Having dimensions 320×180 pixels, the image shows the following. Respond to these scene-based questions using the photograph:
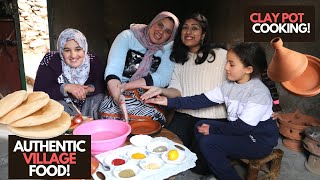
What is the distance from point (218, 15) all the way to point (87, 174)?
2.38m

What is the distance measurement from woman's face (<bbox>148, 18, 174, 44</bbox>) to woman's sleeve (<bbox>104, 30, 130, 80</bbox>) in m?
0.20

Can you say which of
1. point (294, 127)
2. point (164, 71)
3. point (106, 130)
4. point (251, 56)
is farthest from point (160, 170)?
point (294, 127)

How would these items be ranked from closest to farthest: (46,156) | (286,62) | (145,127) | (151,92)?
1. (286,62)
2. (46,156)
3. (145,127)
4. (151,92)

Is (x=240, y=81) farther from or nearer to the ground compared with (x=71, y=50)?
nearer to the ground

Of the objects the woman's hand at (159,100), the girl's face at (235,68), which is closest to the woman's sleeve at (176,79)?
the woman's hand at (159,100)

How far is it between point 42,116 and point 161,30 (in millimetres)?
1540

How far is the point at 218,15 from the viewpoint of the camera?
3.24m

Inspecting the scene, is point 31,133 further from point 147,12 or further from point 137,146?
point 147,12

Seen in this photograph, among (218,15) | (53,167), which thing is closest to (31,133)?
Result: (53,167)

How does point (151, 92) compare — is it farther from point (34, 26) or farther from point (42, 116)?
point (34, 26)

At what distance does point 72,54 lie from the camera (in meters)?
2.39

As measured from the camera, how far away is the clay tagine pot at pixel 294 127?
2.89 meters

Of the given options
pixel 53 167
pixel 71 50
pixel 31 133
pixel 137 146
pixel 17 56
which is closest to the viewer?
pixel 31 133

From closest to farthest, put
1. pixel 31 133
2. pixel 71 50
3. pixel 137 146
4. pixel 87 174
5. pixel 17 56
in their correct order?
1. pixel 31 133
2. pixel 87 174
3. pixel 137 146
4. pixel 71 50
5. pixel 17 56
